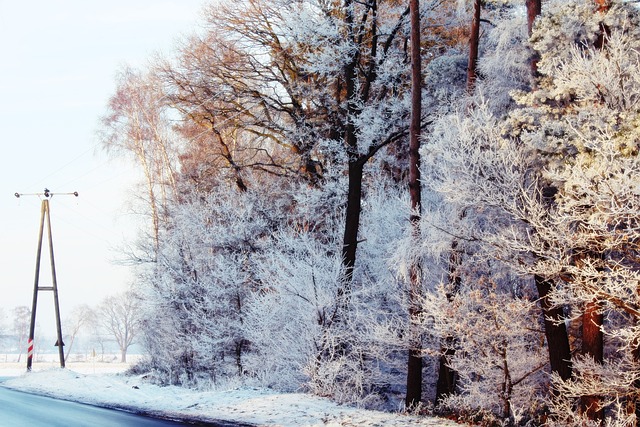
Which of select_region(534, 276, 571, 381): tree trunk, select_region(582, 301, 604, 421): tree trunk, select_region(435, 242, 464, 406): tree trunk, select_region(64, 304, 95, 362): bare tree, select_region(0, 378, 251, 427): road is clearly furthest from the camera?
select_region(64, 304, 95, 362): bare tree

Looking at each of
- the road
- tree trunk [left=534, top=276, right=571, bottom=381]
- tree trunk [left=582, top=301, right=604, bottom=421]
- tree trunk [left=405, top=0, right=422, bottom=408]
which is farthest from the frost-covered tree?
the road

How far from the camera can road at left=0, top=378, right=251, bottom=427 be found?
1264 centimetres

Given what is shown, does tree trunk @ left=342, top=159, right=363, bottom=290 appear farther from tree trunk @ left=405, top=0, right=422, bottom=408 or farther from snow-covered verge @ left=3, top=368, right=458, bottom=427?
snow-covered verge @ left=3, top=368, right=458, bottom=427

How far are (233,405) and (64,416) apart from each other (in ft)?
11.8

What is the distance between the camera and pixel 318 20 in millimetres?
21234

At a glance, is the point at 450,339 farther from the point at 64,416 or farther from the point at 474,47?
the point at 64,416

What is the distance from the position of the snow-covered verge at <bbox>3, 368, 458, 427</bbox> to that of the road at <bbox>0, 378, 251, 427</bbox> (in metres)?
0.77

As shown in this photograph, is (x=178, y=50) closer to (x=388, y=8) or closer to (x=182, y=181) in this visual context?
(x=182, y=181)

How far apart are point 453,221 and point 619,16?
17.8 ft

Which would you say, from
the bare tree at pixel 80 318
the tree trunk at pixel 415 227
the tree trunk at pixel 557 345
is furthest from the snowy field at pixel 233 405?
the bare tree at pixel 80 318

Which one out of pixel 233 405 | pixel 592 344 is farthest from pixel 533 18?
pixel 233 405

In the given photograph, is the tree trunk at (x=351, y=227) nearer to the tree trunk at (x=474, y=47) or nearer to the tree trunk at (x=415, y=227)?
the tree trunk at (x=415, y=227)

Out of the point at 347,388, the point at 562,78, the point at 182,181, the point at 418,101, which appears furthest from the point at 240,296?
the point at 562,78

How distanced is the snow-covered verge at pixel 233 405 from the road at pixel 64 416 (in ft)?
2.52
